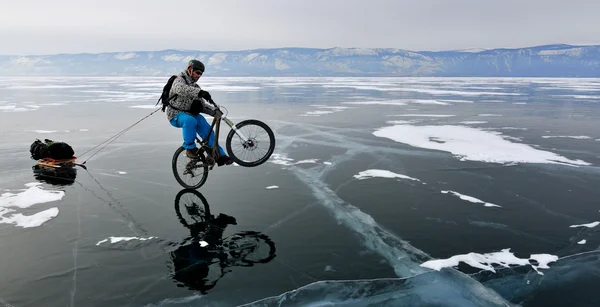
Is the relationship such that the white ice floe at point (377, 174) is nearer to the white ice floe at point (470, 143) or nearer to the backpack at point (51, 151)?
the white ice floe at point (470, 143)

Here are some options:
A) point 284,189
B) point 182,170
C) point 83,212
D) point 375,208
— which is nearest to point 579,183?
point 375,208

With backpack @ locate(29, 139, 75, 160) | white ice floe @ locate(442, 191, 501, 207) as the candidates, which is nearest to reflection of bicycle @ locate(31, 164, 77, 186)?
backpack @ locate(29, 139, 75, 160)

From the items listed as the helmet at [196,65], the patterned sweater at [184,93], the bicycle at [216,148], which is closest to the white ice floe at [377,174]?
the bicycle at [216,148]

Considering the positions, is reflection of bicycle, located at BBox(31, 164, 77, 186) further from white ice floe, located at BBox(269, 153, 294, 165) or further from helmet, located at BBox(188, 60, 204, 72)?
white ice floe, located at BBox(269, 153, 294, 165)

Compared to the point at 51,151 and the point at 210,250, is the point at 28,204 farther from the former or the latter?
the point at 210,250

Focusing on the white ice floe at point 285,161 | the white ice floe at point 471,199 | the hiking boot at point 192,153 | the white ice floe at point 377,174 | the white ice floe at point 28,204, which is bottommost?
the white ice floe at point 471,199

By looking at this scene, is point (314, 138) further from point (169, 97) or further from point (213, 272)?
point (213, 272)

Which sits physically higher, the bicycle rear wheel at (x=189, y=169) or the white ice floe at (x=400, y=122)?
the bicycle rear wheel at (x=189, y=169)
